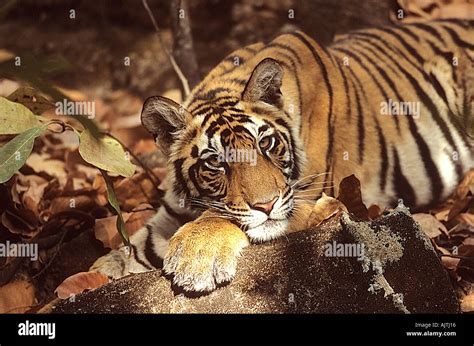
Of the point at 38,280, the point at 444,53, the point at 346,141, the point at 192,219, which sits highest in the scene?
the point at 444,53

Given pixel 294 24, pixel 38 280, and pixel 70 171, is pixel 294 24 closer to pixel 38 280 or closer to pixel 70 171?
pixel 70 171

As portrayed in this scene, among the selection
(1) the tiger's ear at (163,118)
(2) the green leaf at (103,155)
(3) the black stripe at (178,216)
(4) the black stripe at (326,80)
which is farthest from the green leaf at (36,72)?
(4) the black stripe at (326,80)

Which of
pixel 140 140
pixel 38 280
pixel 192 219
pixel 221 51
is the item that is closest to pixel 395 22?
pixel 221 51

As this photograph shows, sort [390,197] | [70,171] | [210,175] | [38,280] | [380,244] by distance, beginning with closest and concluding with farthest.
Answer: [380,244]
[210,175]
[38,280]
[390,197]
[70,171]

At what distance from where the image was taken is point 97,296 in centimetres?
242

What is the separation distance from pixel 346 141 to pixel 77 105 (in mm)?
975

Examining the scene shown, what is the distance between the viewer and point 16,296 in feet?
9.23

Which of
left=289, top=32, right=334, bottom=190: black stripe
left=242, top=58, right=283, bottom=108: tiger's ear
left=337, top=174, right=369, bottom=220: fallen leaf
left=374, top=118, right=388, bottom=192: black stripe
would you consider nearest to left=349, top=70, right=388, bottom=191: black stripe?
left=374, top=118, right=388, bottom=192: black stripe

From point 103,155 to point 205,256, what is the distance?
54 cm

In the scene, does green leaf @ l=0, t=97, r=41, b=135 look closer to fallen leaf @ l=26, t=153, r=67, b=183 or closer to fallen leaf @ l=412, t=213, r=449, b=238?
fallen leaf @ l=26, t=153, r=67, b=183

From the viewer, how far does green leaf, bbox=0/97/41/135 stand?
2.68 meters

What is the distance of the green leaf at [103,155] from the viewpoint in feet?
8.60

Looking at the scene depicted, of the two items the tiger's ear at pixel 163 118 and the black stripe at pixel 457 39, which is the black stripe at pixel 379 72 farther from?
the tiger's ear at pixel 163 118

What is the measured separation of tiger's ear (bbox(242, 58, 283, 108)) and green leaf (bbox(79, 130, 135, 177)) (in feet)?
1.46
